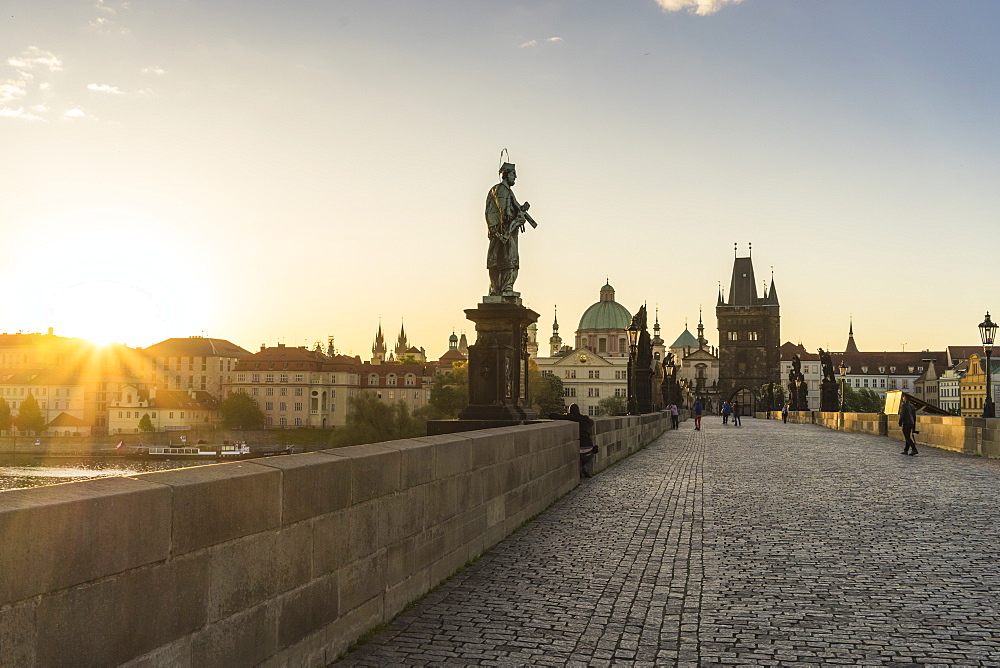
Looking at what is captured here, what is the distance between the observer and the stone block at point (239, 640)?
140 inches

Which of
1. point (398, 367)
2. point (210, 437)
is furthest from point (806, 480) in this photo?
point (398, 367)

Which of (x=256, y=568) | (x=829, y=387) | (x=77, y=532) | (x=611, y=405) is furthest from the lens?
(x=611, y=405)

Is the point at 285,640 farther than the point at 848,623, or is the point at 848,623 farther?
the point at 848,623

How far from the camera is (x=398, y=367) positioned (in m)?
151

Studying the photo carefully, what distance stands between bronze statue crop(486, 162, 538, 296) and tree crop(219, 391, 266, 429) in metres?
107

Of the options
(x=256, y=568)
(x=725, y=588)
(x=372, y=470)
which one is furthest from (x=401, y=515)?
(x=725, y=588)

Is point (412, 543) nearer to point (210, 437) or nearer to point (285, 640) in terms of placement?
point (285, 640)

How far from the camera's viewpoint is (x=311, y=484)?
4.49 meters

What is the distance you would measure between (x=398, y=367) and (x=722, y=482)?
5408 inches

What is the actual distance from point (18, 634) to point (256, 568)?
4.45 ft

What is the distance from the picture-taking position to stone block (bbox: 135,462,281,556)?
3.39m

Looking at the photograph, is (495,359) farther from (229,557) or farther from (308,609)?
(229,557)

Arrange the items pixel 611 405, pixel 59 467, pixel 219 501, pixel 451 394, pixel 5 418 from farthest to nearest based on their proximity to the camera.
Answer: pixel 611 405 < pixel 451 394 < pixel 5 418 < pixel 59 467 < pixel 219 501

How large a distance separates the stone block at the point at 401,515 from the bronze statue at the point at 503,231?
8135 millimetres
